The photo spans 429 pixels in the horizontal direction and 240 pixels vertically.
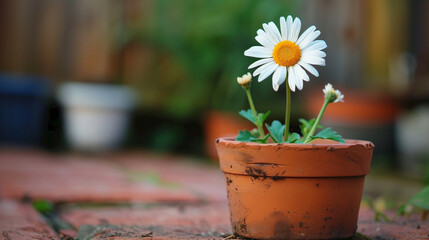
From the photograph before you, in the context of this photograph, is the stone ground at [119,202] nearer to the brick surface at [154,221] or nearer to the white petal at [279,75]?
the brick surface at [154,221]

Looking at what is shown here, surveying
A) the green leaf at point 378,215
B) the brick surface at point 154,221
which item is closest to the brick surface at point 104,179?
the brick surface at point 154,221

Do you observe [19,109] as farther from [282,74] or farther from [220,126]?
[282,74]

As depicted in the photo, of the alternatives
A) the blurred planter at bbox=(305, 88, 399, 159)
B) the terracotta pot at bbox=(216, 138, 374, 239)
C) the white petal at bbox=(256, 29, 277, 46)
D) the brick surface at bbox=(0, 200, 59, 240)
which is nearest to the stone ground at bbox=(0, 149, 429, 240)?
the brick surface at bbox=(0, 200, 59, 240)

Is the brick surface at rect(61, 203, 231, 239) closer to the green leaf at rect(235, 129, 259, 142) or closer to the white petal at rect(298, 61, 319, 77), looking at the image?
the green leaf at rect(235, 129, 259, 142)

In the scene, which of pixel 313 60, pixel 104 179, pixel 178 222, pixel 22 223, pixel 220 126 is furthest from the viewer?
pixel 220 126

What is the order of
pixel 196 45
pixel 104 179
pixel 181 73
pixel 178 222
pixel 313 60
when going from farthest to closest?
pixel 181 73 < pixel 196 45 < pixel 104 179 < pixel 178 222 < pixel 313 60

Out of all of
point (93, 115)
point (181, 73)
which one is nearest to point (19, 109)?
point (93, 115)
